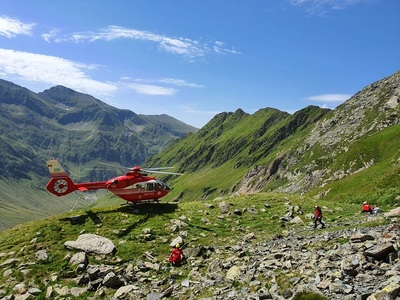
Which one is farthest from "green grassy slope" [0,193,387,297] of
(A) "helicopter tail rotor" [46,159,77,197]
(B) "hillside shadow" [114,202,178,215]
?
(A) "helicopter tail rotor" [46,159,77,197]

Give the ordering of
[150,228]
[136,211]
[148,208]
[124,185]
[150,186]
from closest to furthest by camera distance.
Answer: [150,228]
[136,211]
[148,208]
[124,185]
[150,186]

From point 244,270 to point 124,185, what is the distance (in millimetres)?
20753

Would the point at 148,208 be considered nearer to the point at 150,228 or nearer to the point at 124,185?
the point at 124,185

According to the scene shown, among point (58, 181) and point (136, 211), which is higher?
point (58, 181)

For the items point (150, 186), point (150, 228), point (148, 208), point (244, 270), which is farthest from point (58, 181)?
point (244, 270)

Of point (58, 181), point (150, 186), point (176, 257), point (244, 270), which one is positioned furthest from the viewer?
point (58, 181)

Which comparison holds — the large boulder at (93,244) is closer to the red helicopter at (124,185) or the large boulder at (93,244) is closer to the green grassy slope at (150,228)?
the green grassy slope at (150,228)

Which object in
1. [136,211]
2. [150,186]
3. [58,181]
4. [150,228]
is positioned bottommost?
[150,228]

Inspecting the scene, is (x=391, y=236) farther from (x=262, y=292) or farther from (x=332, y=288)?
(x=262, y=292)

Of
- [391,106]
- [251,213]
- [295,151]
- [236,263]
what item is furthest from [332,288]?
[295,151]

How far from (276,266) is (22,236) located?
888 inches

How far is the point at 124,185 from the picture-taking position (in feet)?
126

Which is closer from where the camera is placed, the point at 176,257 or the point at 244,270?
the point at 244,270

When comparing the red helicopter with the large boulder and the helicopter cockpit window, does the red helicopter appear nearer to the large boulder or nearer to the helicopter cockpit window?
the helicopter cockpit window
